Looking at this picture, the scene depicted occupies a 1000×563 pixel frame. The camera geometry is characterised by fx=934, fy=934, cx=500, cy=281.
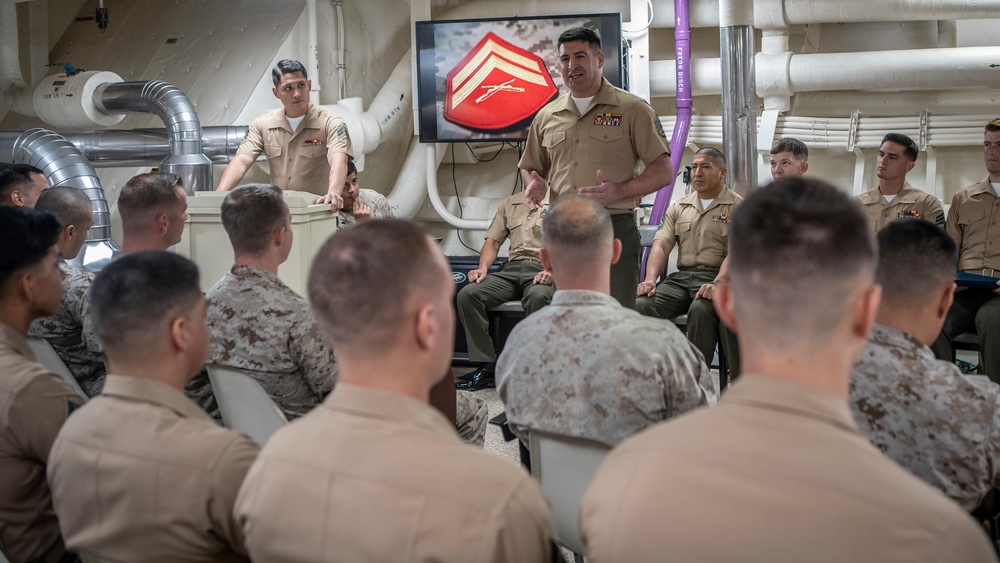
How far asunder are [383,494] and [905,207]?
395cm

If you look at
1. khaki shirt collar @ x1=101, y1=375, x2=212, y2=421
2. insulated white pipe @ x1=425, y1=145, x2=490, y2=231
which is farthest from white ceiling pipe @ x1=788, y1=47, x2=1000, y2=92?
khaki shirt collar @ x1=101, y1=375, x2=212, y2=421

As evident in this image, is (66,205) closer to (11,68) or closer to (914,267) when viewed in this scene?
(914,267)

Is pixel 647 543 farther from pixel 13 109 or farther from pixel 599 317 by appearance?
pixel 13 109

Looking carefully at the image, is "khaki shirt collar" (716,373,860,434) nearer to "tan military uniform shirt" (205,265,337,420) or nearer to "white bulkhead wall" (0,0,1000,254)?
"tan military uniform shirt" (205,265,337,420)

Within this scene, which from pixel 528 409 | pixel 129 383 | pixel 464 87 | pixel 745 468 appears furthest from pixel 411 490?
pixel 464 87

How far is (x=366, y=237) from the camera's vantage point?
1.32 m

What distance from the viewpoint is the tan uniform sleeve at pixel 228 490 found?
141cm

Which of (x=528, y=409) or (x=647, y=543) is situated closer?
(x=647, y=543)

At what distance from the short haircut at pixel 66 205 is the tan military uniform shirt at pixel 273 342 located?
0.96 m

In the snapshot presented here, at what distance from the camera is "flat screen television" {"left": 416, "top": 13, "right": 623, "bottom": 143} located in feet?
17.8

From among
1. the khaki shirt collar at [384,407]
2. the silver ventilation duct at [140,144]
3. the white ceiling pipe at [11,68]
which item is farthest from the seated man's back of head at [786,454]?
the white ceiling pipe at [11,68]

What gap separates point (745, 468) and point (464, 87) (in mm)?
4786

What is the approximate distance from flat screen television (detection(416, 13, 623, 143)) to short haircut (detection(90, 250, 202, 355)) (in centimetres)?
407

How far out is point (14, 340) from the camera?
6.18 ft
